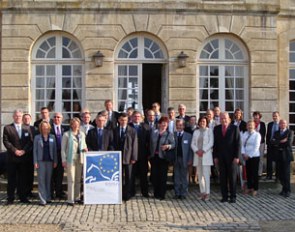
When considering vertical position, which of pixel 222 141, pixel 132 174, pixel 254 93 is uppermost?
pixel 254 93

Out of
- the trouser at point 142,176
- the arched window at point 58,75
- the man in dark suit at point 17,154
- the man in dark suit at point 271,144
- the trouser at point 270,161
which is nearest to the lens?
the man in dark suit at point 17,154

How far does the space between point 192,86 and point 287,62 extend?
3.01 m

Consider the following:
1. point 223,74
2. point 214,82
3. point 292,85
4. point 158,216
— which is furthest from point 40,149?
point 292,85

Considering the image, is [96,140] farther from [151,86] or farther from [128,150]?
[151,86]

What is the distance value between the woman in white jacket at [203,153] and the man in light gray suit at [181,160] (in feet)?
0.59

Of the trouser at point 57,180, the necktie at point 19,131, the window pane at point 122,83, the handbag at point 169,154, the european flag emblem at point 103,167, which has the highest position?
the window pane at point 122,83

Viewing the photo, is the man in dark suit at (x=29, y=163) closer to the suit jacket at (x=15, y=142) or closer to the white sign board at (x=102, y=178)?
the suit jacket at (x=15, y=142)

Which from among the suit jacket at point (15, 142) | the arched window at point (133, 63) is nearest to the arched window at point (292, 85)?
the arched window at point (133, 63)

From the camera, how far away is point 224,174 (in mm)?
10516

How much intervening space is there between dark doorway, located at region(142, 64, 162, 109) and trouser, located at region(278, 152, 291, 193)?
5712 millimetres

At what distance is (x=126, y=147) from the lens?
34.1 feet

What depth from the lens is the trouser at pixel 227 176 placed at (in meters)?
10.4

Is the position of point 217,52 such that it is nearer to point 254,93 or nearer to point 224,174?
point 254,93

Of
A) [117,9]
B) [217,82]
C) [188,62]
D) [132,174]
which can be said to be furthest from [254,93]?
[132,174]
